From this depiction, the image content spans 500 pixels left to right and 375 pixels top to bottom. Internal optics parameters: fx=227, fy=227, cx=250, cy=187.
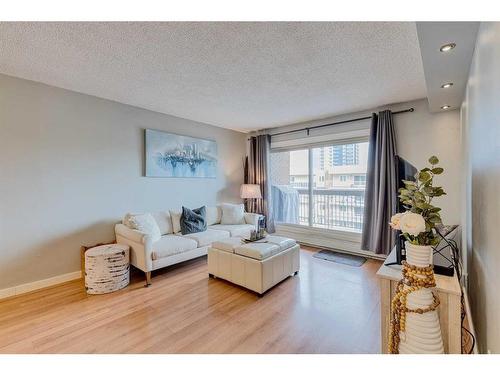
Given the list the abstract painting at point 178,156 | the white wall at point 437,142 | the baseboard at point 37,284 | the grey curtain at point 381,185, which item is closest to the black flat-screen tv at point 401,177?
the grey curtain at point 381,185

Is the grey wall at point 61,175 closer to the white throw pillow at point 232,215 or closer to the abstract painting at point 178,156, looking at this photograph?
the abstract painting at point 178,156

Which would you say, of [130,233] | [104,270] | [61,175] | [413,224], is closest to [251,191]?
[130,233]

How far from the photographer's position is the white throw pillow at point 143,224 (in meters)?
2.90

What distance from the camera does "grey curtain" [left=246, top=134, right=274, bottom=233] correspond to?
4.84 m

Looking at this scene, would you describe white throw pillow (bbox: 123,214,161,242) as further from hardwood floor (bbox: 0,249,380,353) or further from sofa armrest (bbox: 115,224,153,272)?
hardwood floor (bbox: 0,249,380,353)

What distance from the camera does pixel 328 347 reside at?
166 centimetres

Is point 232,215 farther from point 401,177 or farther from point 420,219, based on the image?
point 420,219

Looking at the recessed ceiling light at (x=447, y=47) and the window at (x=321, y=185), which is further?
the window at (x=321, y=185)

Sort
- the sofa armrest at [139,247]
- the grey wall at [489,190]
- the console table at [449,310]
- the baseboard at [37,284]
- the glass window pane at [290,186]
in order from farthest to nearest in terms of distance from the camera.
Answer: the glass window pane at [290,186]
the sofa armrest at [139,247]
the baseboard at [37,284]
the console table at [449,310]
the grey wall at [489,190]

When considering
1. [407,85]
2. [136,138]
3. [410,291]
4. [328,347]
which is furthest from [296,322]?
[136,138]

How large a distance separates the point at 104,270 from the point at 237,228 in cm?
200

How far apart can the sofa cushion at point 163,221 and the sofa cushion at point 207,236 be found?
0.35 meters

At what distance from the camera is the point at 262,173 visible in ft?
16.1

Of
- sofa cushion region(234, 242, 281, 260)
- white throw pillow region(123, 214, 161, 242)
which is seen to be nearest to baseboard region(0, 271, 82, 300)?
white throw pillow region(123, 214, 161, 242)
